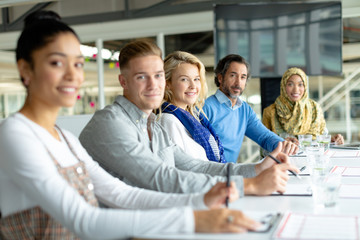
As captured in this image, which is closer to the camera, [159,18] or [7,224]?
[7,224]

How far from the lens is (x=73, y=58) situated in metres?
1.15

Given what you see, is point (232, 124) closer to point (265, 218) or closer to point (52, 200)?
point (265, 218)

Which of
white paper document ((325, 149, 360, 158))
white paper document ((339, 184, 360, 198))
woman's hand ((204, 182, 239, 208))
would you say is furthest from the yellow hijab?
woman's hand ((204, 182, 239, 208))

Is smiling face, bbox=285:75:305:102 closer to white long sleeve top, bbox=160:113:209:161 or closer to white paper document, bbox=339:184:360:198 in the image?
white long sleeve top, bbox=160:113:209:161

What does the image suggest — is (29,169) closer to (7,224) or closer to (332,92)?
(7,224)

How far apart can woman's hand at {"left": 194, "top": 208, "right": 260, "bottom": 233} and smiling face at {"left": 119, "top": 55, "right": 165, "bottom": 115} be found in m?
0.73

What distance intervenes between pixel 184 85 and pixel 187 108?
0.19m

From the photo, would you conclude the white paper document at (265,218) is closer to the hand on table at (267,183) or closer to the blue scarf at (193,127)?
the hand on table at (267,183)

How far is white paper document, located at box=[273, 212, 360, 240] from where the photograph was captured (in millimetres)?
925

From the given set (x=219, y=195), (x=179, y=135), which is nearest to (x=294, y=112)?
(x=179, y=135)

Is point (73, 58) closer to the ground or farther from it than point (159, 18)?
closer to the ground

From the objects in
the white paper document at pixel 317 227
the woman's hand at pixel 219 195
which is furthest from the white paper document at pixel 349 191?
the woman's hand at pixel 219 195

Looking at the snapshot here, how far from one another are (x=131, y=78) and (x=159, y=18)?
431 centimetres

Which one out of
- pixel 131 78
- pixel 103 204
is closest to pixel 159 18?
pixel 131 78
